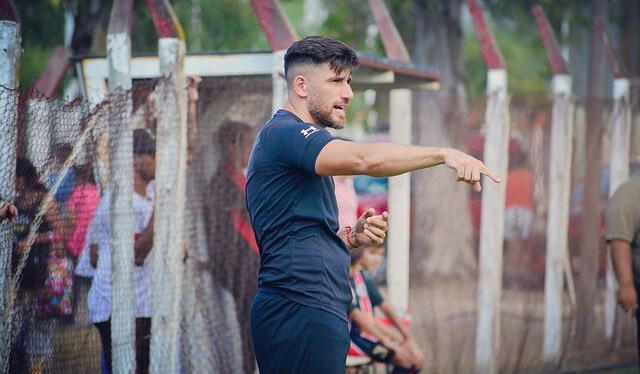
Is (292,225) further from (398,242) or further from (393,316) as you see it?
(398,242)

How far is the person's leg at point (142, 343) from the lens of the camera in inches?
251

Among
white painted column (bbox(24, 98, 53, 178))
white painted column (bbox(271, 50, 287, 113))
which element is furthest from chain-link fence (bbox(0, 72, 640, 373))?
white painted column (bbox(271, 50, 287, 113))

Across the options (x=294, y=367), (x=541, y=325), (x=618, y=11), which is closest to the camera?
(x=294, y=367)

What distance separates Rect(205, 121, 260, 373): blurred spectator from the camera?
681 cm

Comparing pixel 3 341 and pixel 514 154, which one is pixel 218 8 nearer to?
pixel 514 154

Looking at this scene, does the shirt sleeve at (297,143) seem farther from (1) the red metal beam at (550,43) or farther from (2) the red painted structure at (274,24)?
(1) the red metal beam at (550,43)

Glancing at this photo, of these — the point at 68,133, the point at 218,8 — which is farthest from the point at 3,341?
the point at 218,8

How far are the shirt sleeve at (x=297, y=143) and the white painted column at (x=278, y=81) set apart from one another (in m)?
2.19

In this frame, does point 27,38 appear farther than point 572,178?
Yes

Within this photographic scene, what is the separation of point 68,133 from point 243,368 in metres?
2.18

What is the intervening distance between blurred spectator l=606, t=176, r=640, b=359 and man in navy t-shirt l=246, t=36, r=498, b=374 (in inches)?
121

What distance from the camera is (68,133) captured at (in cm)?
563

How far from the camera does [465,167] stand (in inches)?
152

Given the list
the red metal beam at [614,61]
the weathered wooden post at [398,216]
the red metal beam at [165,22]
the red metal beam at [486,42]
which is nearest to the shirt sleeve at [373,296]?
the weathered wooden post at [398,216]
